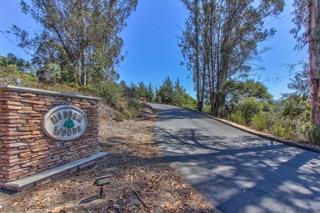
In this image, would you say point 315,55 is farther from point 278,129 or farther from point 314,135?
point 278,129

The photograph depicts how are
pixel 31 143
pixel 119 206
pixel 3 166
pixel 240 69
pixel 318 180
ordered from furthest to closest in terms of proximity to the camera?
1. pixel 240 69
2. pixel 318 180
3. pixel 31 143
4. pixel 3 166
5. pixel 119 206

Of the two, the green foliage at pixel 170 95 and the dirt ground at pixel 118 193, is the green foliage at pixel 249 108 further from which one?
the green foliage at pixel 170 95

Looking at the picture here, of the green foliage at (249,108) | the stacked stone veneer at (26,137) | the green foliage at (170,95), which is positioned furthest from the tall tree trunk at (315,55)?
the green foliage at (170,95)

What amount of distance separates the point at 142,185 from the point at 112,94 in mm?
10552

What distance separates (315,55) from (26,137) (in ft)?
34.6

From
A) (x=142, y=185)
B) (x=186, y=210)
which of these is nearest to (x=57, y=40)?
(x=142, y=185)

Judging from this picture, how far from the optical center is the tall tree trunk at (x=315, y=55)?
31.7 feet

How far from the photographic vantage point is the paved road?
146 inches

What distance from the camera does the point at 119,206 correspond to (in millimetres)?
3277

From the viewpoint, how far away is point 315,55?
32.1 feet

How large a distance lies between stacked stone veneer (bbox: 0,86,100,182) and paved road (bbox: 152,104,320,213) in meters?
2.51

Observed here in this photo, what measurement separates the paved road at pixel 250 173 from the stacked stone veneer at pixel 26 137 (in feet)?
8.25

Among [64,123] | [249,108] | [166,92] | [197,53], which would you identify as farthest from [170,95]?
[64,123]

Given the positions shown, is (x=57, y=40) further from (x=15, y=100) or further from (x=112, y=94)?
(x=15, y=100)
